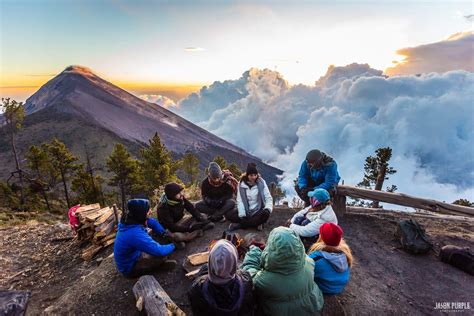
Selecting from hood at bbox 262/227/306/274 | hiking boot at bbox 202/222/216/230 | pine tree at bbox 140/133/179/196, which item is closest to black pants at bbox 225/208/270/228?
hiking boot at bbox 202/222/216/230

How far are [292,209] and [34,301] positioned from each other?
6580 mm

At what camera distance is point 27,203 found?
85.5 ft

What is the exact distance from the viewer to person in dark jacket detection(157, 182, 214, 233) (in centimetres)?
627

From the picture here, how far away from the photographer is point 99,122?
12300cm

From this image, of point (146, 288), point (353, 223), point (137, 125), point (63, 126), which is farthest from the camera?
point (137, 125)

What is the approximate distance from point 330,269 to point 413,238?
3.34 m

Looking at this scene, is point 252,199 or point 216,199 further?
point 216,199

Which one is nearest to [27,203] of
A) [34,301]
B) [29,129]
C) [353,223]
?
[34,301]

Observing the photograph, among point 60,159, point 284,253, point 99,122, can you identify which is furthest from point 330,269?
point 99,122

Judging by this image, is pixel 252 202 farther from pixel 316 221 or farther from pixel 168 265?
pixel 168 265

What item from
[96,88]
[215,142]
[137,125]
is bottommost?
[215,142]

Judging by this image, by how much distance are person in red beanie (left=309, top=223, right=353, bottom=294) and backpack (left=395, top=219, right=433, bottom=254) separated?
3001mm

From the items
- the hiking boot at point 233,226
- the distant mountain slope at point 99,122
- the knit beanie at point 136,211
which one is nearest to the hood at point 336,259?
the knit beanie at point 136,211

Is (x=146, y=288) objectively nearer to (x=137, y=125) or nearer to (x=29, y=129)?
(x=29, y=129)
